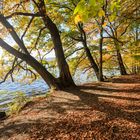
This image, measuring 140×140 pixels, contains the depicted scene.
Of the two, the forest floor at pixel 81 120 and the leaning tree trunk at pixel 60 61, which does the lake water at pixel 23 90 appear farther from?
the forest floor at pixel 81 120

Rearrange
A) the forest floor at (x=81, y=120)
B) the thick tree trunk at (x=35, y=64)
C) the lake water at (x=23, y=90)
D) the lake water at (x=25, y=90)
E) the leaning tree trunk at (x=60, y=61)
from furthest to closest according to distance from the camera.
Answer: the lake water at (x=25, y=90) → the lake water at (x=23, y=90) → the leaning tree trunk at (x=60, y=61) → the thick tree trunk at (x=35, y=64) → the forest floor at (x=81, y=120)

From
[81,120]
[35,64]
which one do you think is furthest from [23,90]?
[81,120]

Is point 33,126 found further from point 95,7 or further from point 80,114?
point 95,7

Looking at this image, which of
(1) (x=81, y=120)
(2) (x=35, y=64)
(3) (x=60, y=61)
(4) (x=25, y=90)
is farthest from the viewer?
(4) (x=25, y=90)

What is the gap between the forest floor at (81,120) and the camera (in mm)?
5020

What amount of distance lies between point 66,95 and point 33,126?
354 cm

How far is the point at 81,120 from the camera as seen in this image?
5.91 metres

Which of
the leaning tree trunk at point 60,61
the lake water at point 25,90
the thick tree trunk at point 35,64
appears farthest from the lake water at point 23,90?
the leaning tree trunk at point 60,61

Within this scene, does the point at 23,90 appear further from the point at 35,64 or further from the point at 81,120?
the point at 81,120

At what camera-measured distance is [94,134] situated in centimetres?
496

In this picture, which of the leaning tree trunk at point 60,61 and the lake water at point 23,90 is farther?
the lake water at point 23,90

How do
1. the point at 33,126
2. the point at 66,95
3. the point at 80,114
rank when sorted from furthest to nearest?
1. the point at 66,95
2. the point at 80,114
3. the point at 33,126

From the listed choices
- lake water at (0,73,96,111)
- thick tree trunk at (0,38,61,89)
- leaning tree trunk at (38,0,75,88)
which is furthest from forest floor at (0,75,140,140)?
lake water at (0,73,96,111)

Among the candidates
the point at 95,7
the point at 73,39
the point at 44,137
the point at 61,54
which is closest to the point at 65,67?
the point at 61,54
